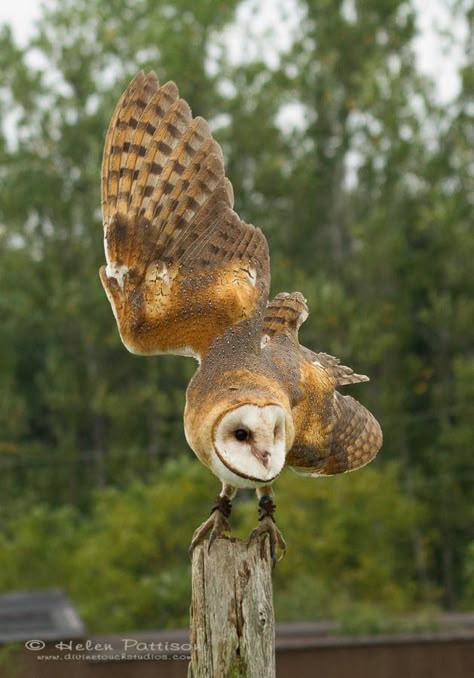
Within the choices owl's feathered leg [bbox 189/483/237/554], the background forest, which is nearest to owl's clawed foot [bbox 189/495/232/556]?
owl's feathered leg [bbox 189/483/237/554]

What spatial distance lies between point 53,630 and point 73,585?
974 centimetres

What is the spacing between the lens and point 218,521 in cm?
502

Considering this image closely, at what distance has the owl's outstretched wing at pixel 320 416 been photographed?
5023 mm

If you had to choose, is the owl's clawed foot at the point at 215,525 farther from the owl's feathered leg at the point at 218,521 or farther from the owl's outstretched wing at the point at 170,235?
the owl's outstretched wing at the point at 170,235

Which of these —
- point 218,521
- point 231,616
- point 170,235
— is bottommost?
point 231,616

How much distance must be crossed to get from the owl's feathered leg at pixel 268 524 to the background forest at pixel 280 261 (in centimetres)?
1866

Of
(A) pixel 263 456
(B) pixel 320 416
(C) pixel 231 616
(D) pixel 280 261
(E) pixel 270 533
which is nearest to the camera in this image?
(A) pixel 263 456

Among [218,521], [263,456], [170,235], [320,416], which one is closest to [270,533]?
[218,521]

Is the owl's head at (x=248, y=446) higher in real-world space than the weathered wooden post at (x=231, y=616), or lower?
higher

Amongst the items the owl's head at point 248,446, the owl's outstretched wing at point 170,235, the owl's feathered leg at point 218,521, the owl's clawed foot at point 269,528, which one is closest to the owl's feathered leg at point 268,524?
the owl's clawed foot at point 269,528

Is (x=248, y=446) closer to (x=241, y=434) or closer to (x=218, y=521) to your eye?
(x=241, y=434)

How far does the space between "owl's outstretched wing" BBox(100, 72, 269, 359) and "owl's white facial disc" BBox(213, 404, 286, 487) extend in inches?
24.2

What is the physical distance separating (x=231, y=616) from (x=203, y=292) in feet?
4.03

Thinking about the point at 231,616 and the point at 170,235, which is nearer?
the point at 231,616
